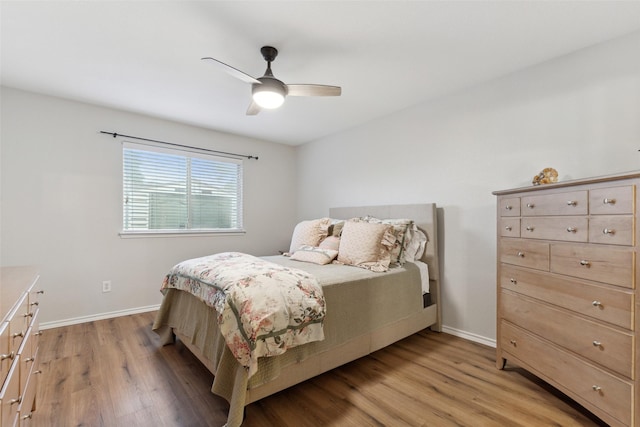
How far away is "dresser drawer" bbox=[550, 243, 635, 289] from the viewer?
136 cm

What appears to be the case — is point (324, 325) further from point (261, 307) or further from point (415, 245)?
point (415, 245)

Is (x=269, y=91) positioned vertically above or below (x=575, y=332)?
above

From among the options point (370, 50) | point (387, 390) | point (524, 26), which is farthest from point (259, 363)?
point (524, 26)

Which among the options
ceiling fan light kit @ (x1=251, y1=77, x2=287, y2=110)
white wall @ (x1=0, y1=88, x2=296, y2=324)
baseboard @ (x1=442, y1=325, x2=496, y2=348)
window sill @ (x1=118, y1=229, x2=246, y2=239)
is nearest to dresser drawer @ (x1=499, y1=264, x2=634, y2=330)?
baseboard @ (x1=442, y1=325, x2=496, y2=348)

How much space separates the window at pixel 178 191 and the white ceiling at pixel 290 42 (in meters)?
0.85

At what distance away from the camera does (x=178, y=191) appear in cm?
376

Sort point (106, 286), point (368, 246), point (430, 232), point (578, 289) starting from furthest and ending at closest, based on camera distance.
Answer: point (106, 286) < point (430, 232) < point (368, 246) < point (578, 289)

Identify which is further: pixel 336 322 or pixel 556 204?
pixel 336 322

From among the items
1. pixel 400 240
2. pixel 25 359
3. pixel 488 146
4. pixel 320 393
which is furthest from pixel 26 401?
pixel 488 146

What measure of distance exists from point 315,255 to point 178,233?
81.4 inches

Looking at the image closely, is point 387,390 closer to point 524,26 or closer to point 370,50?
point 370,50

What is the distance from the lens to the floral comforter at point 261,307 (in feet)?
4.83

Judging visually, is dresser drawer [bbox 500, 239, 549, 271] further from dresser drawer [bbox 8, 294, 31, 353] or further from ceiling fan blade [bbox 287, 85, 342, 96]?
dresser drawer [bbox 8, 294, 31, 353]

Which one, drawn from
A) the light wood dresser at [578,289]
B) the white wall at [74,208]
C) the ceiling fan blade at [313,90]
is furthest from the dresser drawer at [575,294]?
the white wall at [74,208]
